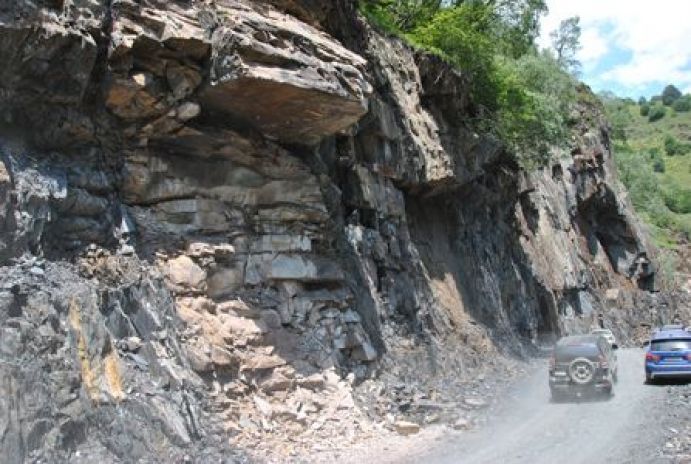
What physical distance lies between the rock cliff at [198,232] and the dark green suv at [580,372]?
3294 mm

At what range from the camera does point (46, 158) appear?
1183 centimetres

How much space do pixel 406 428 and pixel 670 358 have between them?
8.87m

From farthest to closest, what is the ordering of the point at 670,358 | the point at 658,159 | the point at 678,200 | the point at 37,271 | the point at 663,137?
the point at 663,137 → the point at 658,159 → the point at 678,200 → the point at 670,358 → the point at 37,271

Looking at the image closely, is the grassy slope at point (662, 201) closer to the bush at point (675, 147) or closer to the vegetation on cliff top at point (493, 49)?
the bush at point (675, 147)

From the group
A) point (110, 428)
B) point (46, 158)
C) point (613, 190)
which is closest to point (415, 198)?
point (46, 158)

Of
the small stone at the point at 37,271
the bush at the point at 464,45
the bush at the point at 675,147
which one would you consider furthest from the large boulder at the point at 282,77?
the bush at the point at 675,147

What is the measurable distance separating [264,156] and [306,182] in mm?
1202

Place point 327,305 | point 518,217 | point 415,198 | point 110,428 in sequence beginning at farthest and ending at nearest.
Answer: point 518,217 → point 415,198 → point 327,305 → point 110,428

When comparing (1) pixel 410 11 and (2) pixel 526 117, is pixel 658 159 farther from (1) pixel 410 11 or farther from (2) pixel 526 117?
(1) pixel 410 11

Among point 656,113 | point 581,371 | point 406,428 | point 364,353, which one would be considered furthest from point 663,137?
point 406,428

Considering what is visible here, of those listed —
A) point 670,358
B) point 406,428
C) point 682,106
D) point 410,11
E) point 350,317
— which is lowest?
point 406,428

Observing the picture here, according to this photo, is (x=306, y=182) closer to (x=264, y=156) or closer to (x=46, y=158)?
(x=264, y=156)

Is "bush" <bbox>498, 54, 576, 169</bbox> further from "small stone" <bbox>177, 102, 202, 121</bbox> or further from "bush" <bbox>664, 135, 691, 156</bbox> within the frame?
"bush" <bbox>664, 135, 691, 156</bbox>

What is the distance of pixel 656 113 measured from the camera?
143375 millimetres
